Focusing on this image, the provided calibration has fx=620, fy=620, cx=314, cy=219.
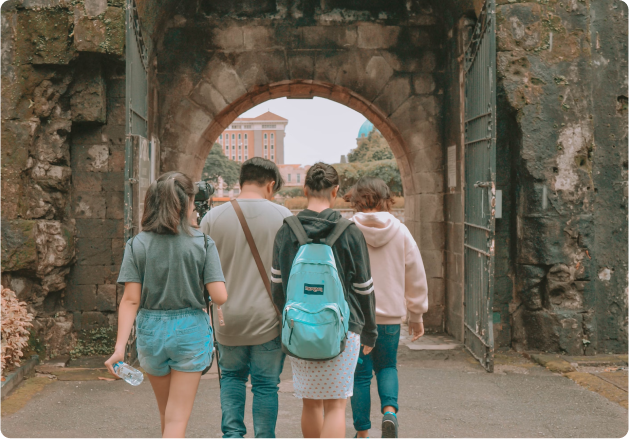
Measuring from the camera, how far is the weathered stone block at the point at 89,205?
19.6 ft

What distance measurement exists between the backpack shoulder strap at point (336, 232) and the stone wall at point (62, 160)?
3499 mm

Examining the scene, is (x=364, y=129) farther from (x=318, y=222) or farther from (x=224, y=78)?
(x=318, y=222)

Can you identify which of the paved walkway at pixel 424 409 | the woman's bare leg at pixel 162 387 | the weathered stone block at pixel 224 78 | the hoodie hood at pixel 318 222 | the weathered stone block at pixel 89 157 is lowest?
the paved walkway at pixel 424 409

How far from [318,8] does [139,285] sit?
4922mm

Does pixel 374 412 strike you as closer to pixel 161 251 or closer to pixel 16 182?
pixel 161 251

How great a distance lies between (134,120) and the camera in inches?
207

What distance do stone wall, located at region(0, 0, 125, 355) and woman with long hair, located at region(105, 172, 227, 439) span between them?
309 centimetres

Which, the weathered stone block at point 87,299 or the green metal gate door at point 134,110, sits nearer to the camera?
the green metal gate door at point 134,110

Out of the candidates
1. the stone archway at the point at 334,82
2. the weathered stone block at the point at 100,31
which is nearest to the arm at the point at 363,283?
the weathered stone block at the point at 100,31

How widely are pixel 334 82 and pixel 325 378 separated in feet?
15.3

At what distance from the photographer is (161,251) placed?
268 cm

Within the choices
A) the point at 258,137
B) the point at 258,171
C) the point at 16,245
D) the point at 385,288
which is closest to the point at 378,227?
the point at 385,288

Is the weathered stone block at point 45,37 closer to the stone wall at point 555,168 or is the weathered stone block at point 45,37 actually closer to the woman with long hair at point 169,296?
the woman with long hair at point 169,296

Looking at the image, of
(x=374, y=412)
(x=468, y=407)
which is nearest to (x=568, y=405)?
(x=468, y=407)
